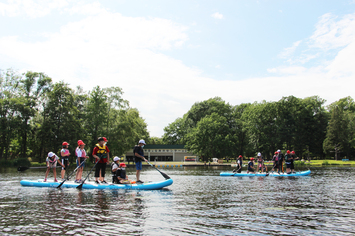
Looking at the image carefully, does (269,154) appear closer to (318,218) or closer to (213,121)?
(213,121)

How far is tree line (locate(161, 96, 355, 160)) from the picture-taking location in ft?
Result: 251

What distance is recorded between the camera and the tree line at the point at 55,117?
181 ft

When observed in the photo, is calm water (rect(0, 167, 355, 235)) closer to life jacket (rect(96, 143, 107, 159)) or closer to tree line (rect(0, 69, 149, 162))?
life jacket (rect(96, 143, 107, 159))

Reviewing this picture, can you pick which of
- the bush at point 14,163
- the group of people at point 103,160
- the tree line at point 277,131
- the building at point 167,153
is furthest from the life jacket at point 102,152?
the building at point 167,153

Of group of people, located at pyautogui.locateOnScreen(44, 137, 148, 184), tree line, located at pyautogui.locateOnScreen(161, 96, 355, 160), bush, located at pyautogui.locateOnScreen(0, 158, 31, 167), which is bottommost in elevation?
bush, located at pyautogui.locateOnScreen(0, 158, 31, 167)

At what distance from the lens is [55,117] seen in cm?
5772

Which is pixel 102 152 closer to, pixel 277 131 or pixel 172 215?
pixel 172 215

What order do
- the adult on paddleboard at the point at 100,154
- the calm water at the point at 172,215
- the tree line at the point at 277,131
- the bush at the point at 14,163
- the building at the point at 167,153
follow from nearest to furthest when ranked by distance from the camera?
the calm water at the point at 172,215
the adult on paddleboard at the point at 100,154
the bush at the point at 14,163
the tree line at the point at 277,131
the building at the point at 167,153

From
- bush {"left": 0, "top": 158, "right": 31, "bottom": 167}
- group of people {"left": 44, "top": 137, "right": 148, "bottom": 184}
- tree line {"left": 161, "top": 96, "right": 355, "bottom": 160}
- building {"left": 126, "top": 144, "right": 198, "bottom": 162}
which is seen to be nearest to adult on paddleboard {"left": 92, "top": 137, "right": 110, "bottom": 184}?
group of people {"left": 44, "top": 137, "right": 148, "bottom": 184}

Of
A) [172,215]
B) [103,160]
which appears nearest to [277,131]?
[103,160]

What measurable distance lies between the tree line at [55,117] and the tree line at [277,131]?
22448 millimetres

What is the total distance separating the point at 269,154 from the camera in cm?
9012

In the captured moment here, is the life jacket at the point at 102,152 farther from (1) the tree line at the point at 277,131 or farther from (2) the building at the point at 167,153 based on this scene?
(2) the building at the point at 167,153

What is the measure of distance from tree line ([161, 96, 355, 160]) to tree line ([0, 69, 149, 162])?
2245 centimetres
